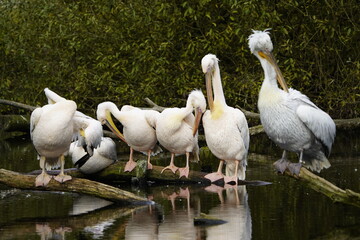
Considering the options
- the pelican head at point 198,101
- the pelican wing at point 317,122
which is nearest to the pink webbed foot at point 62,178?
the pelican head at point 198,101

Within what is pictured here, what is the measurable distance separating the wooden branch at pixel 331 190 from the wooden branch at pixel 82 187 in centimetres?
158

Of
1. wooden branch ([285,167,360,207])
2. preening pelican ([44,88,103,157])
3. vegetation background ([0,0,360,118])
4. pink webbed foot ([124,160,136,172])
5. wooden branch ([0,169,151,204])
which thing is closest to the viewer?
wooden branch ([285,167,360,207])

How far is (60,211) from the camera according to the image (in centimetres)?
758

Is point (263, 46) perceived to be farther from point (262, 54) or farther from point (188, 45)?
point (188, 45)

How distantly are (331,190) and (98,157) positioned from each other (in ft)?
11.0

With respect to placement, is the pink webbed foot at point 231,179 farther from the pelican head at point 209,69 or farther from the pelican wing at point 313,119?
the pelican wing at point 313,119

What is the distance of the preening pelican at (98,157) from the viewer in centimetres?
902

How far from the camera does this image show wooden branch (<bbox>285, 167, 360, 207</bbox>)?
634 centimetres

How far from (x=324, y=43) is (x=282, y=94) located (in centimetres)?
760

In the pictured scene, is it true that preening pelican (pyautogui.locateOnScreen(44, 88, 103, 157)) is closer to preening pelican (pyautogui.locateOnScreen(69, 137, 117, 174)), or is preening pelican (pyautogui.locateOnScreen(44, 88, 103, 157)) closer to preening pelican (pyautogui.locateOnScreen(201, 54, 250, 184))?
preening pelican (pyautogui.locateOnScreen(69, 137, 117, 174))

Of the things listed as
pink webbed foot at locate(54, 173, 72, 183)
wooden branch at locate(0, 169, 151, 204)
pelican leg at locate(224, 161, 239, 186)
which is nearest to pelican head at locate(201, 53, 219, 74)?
pelican leg at locate(224, 161, 239, 186)

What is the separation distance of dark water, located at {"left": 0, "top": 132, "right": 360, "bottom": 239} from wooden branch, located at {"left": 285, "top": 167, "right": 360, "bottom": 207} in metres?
0.22

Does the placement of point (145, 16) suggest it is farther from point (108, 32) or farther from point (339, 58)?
point (339, 58)

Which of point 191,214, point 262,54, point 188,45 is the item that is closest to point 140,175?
point 191,214
